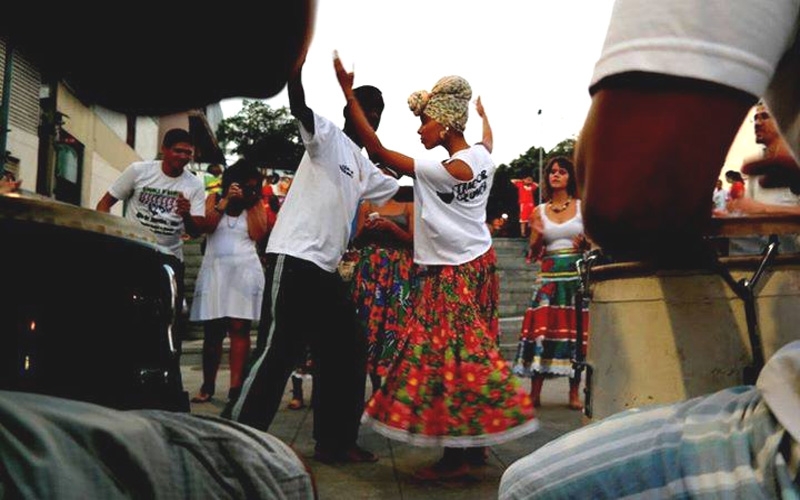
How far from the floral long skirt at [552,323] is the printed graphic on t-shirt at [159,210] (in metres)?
2.62

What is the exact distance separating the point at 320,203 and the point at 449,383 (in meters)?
1.04

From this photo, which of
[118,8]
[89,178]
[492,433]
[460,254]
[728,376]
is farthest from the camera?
[460,254]

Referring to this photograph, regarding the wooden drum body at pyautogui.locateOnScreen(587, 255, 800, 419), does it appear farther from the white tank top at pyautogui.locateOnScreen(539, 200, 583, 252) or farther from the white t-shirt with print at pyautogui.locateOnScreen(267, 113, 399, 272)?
the white tank top at pyautogui.locateOnScreen(539, 200, 583, 252)

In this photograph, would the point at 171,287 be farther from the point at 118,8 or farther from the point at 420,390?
the point at 420,390

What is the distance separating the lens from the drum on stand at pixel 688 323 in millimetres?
1586

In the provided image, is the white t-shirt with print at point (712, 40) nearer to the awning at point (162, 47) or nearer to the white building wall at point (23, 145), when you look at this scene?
the awning at point (162, 47)

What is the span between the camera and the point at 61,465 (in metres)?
0.76

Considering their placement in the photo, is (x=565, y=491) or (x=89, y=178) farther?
(x=89, y=178)

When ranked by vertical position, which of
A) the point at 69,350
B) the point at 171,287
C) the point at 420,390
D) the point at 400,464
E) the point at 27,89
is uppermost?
the point at 27,89

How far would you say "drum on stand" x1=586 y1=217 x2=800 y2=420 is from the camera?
159 centimetres

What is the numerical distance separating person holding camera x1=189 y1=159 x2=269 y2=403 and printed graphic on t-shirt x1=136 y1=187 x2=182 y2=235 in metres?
0.40

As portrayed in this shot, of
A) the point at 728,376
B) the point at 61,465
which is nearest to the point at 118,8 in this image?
the point at 61,465

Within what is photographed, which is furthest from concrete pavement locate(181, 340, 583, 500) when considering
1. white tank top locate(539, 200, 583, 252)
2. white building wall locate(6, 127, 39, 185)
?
white building wall locate(6, 127, 39, 185)

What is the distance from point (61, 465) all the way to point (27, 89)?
0.38m
